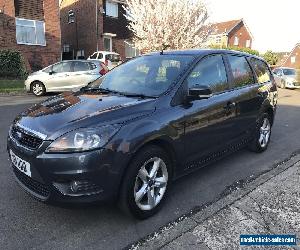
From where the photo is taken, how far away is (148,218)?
3.63 meters

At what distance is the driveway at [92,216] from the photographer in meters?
3.18

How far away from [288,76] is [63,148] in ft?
73.8

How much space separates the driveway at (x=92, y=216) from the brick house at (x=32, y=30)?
17877 millimetres

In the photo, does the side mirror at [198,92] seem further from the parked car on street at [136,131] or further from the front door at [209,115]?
the front door at [209,115]

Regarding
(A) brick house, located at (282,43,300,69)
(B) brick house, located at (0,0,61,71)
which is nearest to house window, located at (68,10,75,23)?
(B) brick house, located at (0,0,61,71)

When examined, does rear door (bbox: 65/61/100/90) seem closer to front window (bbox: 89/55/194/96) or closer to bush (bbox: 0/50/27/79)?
bush (bbox: 0/50/27/79)

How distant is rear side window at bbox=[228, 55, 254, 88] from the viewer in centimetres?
506

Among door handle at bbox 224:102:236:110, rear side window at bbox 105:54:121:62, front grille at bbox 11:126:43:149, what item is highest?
rear side window at bbox 105:54:121:62

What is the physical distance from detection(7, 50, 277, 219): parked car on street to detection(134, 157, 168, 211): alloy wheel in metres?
0.01

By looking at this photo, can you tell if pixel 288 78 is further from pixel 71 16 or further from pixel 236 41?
pixel 236 41

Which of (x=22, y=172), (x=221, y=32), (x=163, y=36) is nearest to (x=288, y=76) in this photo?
(x=163, y=36)

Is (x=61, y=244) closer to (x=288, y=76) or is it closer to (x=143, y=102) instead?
(x=143, y=102)

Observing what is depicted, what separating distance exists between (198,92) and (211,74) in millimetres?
822

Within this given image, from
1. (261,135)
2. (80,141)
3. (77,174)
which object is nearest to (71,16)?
(261,135)
